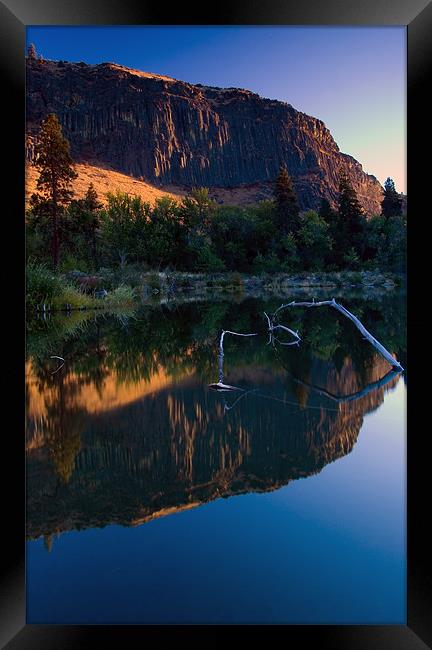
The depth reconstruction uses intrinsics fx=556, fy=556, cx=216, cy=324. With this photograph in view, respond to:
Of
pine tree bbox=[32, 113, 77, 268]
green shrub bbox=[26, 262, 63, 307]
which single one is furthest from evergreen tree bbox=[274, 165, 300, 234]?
green shrub bbox=[26, 262, 63, 307]

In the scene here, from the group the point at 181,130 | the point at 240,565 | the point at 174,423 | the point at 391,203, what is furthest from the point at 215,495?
the point at 181,130

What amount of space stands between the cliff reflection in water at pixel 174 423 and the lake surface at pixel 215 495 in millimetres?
12

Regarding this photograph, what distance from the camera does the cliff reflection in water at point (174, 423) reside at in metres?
2.31

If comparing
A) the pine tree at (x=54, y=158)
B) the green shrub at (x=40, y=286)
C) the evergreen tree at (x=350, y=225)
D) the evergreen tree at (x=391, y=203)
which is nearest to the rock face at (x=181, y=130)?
the evergreen tree at (x=391, y=203)

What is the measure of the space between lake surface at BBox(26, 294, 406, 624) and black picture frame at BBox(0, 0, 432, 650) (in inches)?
4.7

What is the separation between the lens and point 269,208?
1157 inches

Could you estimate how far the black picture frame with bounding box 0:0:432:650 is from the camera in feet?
4.55

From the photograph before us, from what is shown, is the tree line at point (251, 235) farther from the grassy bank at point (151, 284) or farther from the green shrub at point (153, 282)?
the green shrub at point (153, 282)

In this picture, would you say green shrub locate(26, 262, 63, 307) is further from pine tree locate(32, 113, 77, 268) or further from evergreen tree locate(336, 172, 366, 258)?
evergreen tree locate(336, 172, 366, 258)
